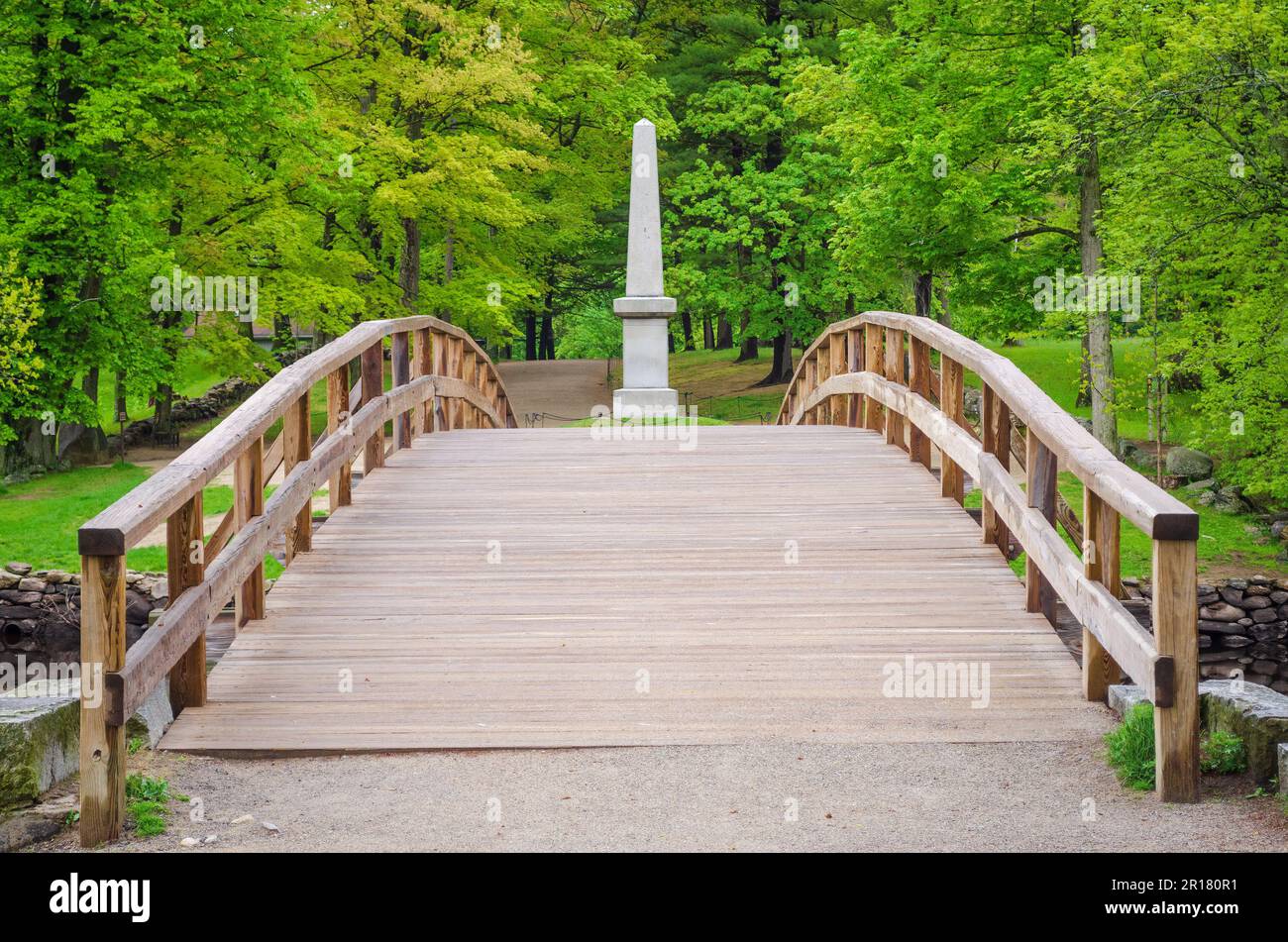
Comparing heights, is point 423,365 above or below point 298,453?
above

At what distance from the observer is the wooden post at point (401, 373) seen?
1137cm

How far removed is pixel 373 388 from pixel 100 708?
580 cm

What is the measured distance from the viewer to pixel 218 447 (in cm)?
619

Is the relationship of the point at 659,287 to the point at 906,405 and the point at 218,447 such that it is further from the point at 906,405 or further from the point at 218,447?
the point at 218,447

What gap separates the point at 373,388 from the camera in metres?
10.4

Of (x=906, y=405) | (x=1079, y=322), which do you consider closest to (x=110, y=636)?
(x=906, y=405)

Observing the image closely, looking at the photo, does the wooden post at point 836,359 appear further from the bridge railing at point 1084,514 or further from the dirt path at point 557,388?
the dirt path at point 557,388

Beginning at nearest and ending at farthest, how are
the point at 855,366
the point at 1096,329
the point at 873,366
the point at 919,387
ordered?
the point at 919,387
the point at 873,366
the point at 855,366
the point at 1096,329

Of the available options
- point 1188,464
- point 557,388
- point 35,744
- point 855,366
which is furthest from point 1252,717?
point 557,388

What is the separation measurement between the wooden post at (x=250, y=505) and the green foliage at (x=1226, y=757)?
448 cm

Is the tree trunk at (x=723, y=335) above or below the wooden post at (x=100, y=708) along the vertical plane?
above

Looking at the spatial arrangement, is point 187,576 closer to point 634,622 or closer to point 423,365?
point 634,622

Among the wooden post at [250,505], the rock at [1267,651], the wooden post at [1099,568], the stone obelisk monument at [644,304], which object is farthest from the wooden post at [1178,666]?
the stone obelisk monument at [644,304]

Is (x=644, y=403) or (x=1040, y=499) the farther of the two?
(x=644, y=403)
